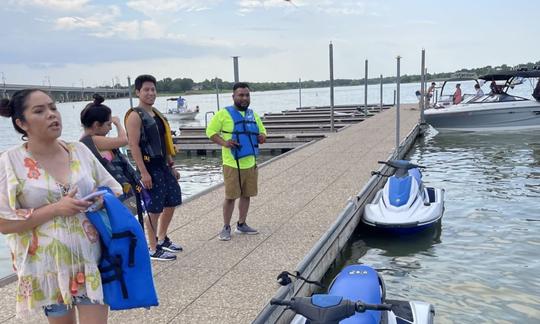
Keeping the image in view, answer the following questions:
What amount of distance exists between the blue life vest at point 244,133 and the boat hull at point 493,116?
16.8 metres

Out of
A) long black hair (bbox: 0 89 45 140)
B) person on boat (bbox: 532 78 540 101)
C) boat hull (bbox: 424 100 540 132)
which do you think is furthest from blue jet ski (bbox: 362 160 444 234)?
person on boat (bbox: 532 78 540 101)

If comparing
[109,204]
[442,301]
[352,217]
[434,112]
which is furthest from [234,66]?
[434,112]

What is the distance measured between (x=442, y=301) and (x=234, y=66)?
5017mm

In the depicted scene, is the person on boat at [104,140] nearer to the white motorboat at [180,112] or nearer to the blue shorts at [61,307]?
the blue shorts at [61,307]

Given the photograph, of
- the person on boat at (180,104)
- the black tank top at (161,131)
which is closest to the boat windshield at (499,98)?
the black tank top at (161,131)

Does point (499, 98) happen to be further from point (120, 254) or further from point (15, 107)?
point (15, 107)

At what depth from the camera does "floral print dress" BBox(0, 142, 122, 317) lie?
2.26m

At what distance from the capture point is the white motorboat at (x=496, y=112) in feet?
66.1

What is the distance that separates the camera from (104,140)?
13.8ft

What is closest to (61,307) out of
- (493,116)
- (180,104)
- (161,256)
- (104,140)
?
(104,140)

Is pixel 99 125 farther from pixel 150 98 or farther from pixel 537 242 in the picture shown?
pixel 537 242

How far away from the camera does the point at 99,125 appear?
14.0ft

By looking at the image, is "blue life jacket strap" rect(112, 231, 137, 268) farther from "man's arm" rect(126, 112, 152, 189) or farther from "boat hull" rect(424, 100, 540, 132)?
"boat hull" rect(424, 100, 540, 132)

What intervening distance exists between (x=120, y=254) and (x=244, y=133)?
3366 mm
